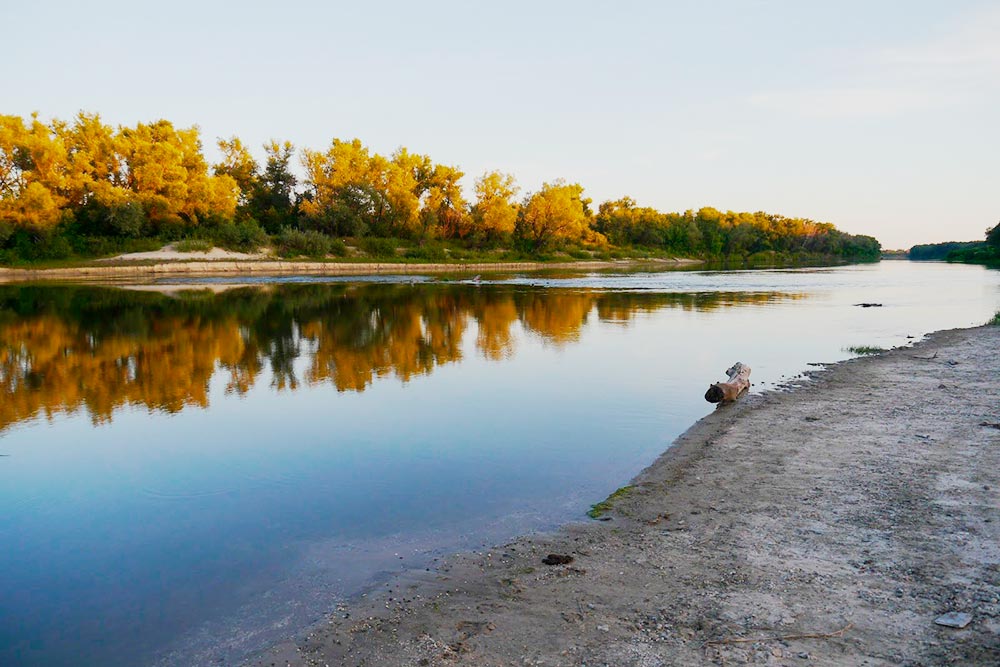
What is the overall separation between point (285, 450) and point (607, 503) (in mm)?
5002

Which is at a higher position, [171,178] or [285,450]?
[171,178]

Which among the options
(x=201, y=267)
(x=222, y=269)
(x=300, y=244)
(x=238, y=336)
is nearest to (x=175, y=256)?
(x=201, y=267)

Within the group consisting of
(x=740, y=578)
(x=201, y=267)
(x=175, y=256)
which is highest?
(x=175, y=256)

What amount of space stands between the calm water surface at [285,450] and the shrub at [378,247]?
61.1 metres

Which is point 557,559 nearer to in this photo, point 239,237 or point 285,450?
point 285,450

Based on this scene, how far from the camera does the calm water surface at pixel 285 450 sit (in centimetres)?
585

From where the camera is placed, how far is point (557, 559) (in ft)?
20.7

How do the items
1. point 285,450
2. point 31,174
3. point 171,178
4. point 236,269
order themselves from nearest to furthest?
point 285,450 → point 31,174 → point 236,269 → point 171,178

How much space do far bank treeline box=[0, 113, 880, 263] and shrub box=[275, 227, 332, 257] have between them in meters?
0.12

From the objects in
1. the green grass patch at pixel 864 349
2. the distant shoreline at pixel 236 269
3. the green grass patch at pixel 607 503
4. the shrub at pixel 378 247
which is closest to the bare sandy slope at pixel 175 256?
the distant shoreline at pixel 236 269

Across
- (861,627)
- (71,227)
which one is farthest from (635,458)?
(71,227)

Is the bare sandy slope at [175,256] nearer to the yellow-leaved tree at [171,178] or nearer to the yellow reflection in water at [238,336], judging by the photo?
the yellow-leaved tree at [171,178]

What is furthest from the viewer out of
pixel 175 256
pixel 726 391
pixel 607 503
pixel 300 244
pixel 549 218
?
pixel 549 218

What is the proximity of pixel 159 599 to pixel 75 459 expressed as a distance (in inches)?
200
